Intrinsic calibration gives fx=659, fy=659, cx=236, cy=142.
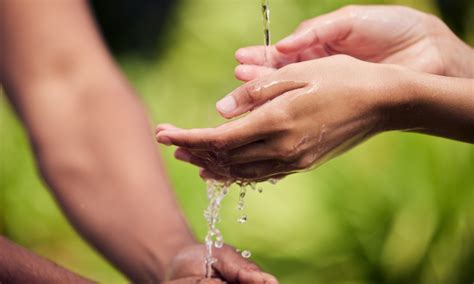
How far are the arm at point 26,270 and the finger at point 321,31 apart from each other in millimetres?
573

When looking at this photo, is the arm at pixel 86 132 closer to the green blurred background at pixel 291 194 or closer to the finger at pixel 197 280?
the green blurred background at pixel 291 194

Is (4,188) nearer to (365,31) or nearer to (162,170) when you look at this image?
(162,170)

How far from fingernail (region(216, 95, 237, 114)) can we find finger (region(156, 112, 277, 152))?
0.05 m

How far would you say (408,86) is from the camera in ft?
3.49

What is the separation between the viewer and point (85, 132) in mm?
1575

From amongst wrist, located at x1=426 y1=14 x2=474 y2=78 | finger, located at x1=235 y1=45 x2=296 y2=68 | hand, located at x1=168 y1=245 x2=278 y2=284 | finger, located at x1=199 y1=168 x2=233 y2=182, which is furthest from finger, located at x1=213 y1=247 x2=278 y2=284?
wrist, located at x1=426 y1=14 x2=474 y2=78

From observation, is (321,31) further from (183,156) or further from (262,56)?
(183,156)

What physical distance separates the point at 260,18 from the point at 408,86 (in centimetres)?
85

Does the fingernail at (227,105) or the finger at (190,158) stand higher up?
the fingernail at (227,105)

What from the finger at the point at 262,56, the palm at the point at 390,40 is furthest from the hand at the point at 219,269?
the palm at the point at 390,40

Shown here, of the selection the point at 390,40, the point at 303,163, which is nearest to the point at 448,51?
the point at 390,40

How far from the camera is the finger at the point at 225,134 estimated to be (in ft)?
3.09

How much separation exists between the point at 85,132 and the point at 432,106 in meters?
0.83

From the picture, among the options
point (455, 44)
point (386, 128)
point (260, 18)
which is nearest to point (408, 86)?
point (386, 128)
